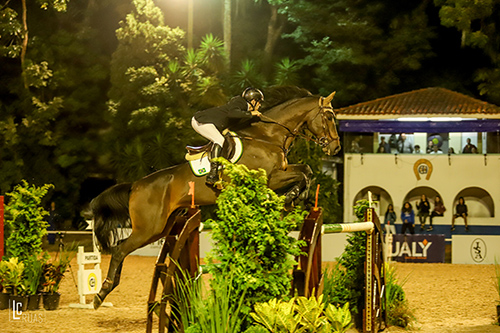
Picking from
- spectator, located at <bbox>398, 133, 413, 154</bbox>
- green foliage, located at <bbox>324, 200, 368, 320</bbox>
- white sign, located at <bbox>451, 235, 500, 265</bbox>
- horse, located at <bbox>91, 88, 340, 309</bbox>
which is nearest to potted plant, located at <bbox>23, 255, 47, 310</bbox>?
horse, located at <bbox>91, 88, 340, 309</bbox>

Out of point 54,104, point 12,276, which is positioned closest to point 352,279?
point 12,276

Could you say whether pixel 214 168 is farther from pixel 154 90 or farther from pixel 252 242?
pixel 154 90

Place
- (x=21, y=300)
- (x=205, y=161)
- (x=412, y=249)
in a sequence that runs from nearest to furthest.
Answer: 1. (x=205, y=161)
2. (x=21, y=300)
3. (x=412, y=249)

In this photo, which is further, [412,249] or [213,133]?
[412,249]

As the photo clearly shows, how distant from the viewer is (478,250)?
1551cm

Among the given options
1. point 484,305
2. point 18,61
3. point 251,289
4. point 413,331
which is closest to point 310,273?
point 251,289

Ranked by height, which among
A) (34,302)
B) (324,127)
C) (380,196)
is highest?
(380,196)

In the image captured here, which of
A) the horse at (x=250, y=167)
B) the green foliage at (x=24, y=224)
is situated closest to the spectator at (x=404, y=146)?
the horse at (x=250, y=167)

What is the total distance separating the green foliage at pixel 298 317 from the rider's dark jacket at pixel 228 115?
10.3 ft

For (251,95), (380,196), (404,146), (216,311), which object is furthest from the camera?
(380,196)

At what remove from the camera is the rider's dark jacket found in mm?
7172

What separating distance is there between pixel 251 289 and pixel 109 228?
407cm

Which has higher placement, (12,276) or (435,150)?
(435,150)

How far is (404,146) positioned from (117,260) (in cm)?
1519
